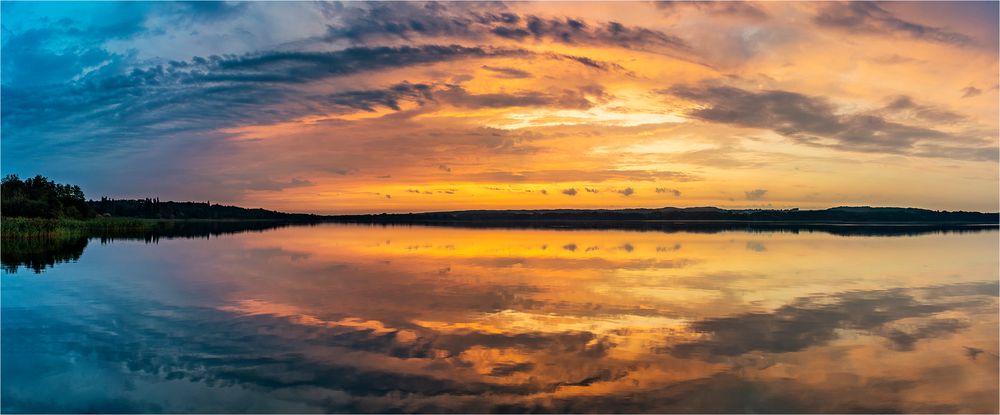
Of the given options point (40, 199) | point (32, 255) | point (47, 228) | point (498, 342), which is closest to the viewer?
point (498, 342)

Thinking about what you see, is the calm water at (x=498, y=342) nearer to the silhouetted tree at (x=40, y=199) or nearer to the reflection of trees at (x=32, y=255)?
the reflection of trees at (x=32, y=255)

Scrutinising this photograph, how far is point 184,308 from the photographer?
2020 centimetres

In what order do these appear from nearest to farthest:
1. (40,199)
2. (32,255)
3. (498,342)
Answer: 1. (498,342)
2. (32,255)
3. (40,199)

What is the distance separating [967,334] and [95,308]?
26.6 metres

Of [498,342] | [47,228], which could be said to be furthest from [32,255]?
[498,342]

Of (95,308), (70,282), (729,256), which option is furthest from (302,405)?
(729,256)

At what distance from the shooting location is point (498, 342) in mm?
15047

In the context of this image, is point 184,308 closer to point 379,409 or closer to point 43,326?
point 43,326

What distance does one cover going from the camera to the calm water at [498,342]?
11.0 m

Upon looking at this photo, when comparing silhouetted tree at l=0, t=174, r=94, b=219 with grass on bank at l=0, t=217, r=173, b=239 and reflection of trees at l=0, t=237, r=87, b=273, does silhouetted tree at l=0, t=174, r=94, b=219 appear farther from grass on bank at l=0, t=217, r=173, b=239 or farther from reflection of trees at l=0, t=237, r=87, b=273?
reflection of trees at l=0, t=237, r=87, b=273

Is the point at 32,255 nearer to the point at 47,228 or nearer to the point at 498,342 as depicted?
the point at 47,228

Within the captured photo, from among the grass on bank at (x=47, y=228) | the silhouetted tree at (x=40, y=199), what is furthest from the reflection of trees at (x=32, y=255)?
the silhouetted tree at (x=40, y=199)

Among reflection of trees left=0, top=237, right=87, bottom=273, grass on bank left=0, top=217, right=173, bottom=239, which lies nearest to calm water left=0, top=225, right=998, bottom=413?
reflection of trees left=0, top=237, right=87, bottom=273

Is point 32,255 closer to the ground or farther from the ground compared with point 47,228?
closer to the ground
